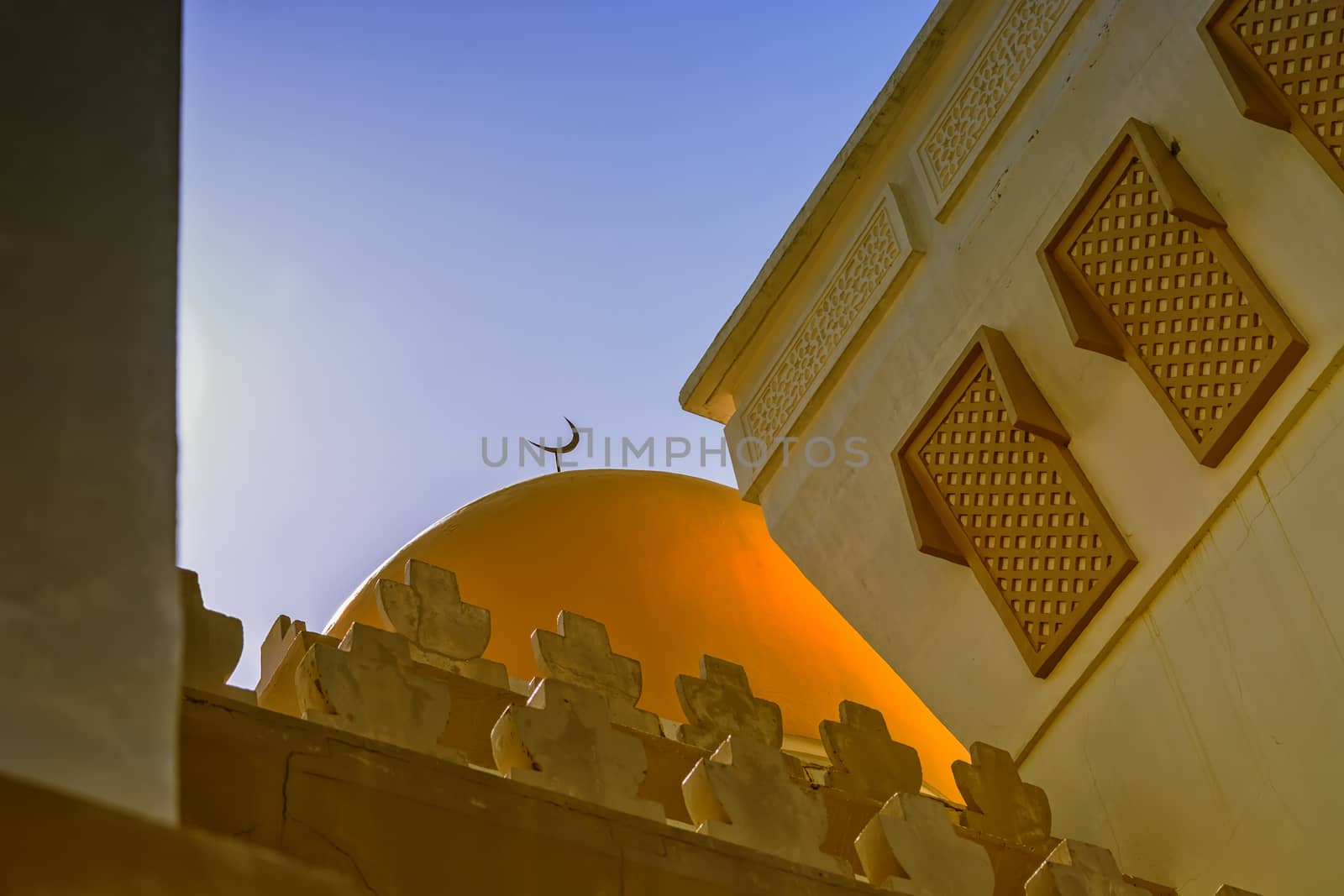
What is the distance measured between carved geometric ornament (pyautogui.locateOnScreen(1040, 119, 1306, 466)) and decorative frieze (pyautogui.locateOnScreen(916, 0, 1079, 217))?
17.0 inches

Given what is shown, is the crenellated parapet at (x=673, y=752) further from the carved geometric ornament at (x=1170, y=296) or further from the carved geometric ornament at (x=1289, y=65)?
the carved geometric ornament at (x=1289, y=65)

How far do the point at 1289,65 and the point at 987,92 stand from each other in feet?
3.14

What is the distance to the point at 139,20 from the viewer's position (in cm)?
89

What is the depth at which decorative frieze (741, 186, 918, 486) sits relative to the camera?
172 inches

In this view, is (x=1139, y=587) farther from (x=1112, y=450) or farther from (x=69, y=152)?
(x=69, y=152)

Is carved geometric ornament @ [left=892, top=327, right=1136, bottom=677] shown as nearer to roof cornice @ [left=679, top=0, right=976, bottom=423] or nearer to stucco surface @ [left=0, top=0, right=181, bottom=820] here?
roof cornice @ [left=679, top=0, right=976, bottom=423]

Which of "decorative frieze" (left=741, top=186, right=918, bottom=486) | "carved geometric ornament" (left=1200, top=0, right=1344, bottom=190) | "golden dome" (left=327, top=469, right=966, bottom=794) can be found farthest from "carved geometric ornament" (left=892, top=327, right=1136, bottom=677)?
"golden dome" (left=327, top=469, right=966, bottom=794)

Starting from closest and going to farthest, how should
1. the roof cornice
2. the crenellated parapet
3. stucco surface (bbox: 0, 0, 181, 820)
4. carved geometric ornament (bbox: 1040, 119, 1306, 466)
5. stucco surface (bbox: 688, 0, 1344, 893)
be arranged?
stucco surface (bbox: 0, 0, 181, 820) → the crenellated parapet → stucco surface (bbox: 688, 0, 1344, 893) → carved geometric ornament (bbox: 1040, 119, 1306, 466) → the roof cornice

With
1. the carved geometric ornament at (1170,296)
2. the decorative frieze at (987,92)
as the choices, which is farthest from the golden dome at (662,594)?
the carved geometric ornament at (1170,296)

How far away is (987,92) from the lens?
4.12m

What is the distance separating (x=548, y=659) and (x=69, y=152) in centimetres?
199

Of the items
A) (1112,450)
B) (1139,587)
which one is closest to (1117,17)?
(1112,450)

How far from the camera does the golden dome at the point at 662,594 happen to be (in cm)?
484

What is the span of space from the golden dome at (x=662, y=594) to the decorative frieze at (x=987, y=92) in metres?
1.61
